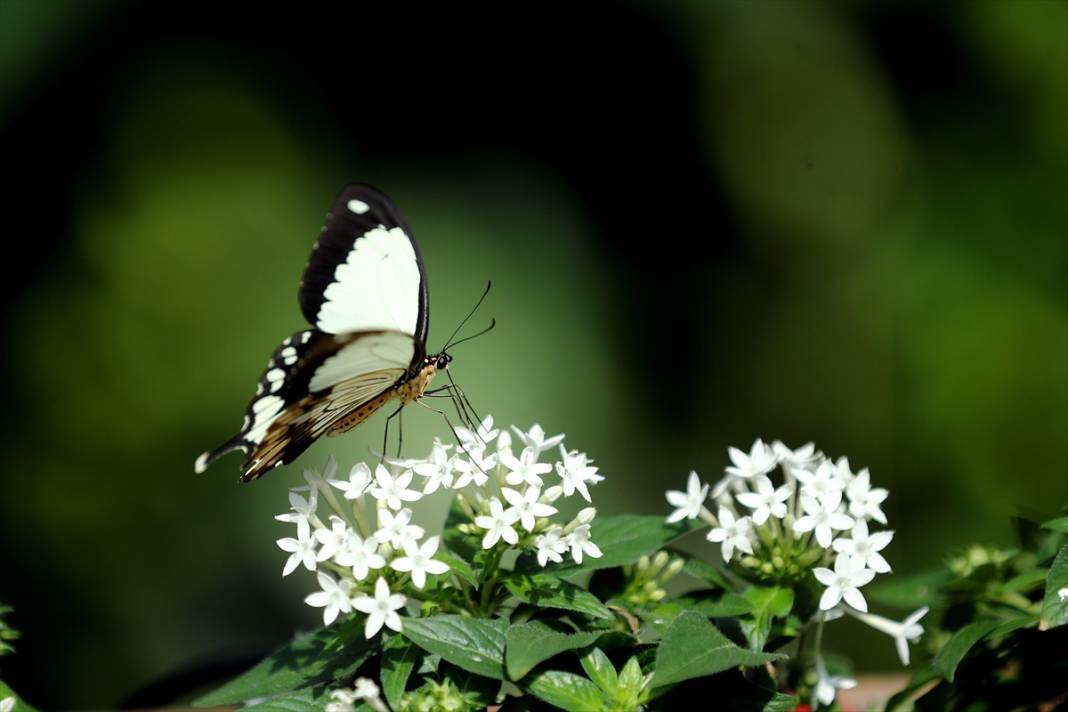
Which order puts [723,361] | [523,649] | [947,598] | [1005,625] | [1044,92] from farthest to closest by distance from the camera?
1. [723,361]
2. [1044,92]
3. [947,598]
4. [1005,625]
5. [523,649]

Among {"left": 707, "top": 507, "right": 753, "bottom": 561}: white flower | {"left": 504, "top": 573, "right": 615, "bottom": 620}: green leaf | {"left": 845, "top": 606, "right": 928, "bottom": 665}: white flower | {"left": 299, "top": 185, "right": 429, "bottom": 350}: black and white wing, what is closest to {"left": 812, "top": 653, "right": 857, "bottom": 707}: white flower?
{"left": 845, "top": 606, "right": 928, "bottom": 665}: white flower

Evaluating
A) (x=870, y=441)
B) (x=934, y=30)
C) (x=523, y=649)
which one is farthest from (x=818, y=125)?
(x=523, y=649)

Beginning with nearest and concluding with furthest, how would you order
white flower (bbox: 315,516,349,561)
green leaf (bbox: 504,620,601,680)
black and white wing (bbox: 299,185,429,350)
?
green leaf (bbox: 504,620,601,680) → white flower (bbox: 315,516,349,561) → black and white wing (bbox: 299,185,429,350)

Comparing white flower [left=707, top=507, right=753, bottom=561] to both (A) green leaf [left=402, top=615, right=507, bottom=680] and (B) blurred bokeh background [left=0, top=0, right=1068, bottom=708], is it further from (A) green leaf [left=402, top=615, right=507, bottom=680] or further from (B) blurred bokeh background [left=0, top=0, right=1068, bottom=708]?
(B) blurred bokeh background [left=0, top=0, right=1068, bottom=708]

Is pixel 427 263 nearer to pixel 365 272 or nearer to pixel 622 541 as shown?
pixel 365 272

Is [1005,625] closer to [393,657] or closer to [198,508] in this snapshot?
[393,657]

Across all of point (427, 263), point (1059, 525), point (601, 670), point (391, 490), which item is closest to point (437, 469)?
point (391, 490)
